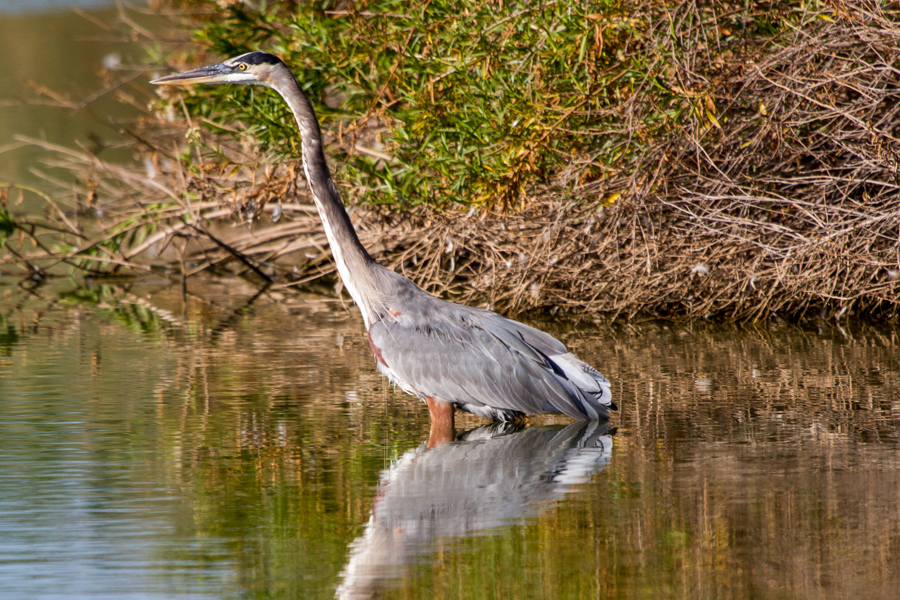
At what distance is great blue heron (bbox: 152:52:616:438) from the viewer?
247 inches

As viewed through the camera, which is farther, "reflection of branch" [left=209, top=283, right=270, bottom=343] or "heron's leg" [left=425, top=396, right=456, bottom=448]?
"reflection of branch" [left=209, top=283, right=270, bottom=343]

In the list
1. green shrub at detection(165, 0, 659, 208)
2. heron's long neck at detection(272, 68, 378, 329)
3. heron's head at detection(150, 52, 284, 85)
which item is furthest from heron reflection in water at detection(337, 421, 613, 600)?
green shrub at detection(165, 0, 659, 208)

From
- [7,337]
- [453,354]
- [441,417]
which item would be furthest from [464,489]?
[7,337]

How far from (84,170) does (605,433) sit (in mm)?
9224

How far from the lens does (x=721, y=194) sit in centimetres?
874

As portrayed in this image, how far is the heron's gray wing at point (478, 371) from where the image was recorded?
247 inches

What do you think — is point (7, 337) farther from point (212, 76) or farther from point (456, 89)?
point (456, 89)

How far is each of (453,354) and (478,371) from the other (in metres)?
0.17

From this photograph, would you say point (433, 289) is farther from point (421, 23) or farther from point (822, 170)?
point (822, 170)

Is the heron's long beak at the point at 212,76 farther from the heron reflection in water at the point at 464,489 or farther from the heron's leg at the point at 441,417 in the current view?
the heron reflection in water at the point at 464,489

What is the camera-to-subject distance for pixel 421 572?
4.25 metres

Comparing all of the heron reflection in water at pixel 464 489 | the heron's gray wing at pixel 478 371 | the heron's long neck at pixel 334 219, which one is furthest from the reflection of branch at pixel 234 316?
the heron reflection in water at pixel 464 489

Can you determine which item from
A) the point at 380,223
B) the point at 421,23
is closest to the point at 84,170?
the point at 380,223

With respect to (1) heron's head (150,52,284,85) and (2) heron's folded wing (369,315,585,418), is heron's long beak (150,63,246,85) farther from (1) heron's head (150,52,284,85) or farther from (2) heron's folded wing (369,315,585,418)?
(2) heron's folded wing (369,315,585,418)
